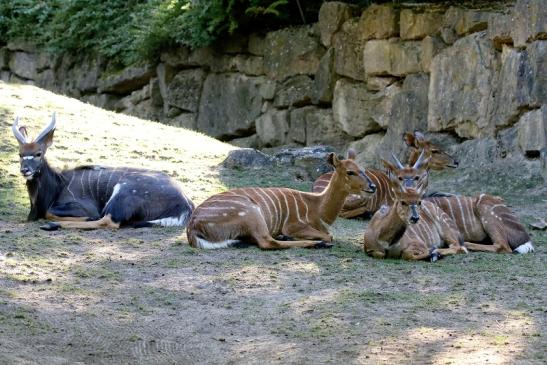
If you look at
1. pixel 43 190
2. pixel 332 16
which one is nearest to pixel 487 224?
pixel 43 190

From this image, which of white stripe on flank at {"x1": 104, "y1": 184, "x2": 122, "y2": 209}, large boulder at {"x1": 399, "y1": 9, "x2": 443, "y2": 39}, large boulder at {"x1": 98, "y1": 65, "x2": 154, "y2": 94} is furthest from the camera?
large boulder at {"x1": 98, "y1": 65, "x2": 154, "y2": 94}

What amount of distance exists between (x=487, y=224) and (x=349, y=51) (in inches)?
216

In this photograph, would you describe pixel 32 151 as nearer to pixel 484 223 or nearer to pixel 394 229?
pixel 394 229

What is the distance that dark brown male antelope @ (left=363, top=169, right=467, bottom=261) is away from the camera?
727cm

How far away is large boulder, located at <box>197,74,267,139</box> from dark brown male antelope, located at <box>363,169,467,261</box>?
7068mm

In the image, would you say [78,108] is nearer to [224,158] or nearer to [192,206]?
[224,158]

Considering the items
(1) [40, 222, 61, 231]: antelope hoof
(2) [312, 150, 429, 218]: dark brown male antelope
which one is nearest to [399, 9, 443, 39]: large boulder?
(2) [312, 150, 429, 218]: dark brown male antelope

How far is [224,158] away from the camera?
1108 cm

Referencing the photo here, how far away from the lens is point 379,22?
41.4 ft

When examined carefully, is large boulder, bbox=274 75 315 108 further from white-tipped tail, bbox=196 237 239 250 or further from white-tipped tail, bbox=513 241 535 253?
white-tipped tail, bbox=196 237 239 250

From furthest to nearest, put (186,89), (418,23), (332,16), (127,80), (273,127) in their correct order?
(127,80)
(186,89)
(273,127)
(332,16)
(418,23)

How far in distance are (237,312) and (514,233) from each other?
2803 mm

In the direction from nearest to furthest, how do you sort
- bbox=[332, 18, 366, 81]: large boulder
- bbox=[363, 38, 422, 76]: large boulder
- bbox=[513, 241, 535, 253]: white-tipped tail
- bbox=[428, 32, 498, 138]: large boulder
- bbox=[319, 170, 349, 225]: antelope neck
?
bbox=[513, 241, 535, 253]: white-tipped tail
bbox=[319, 170, 349, 225]: antelope neck
bbox=[428, 32, 498, 138]: large boulder
bbox=[363, 38, 422, 76]: large boulder
bbox=[332, 18, 366, 81]: large boulder

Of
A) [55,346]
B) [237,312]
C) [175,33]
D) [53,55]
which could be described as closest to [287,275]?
[237,312]
